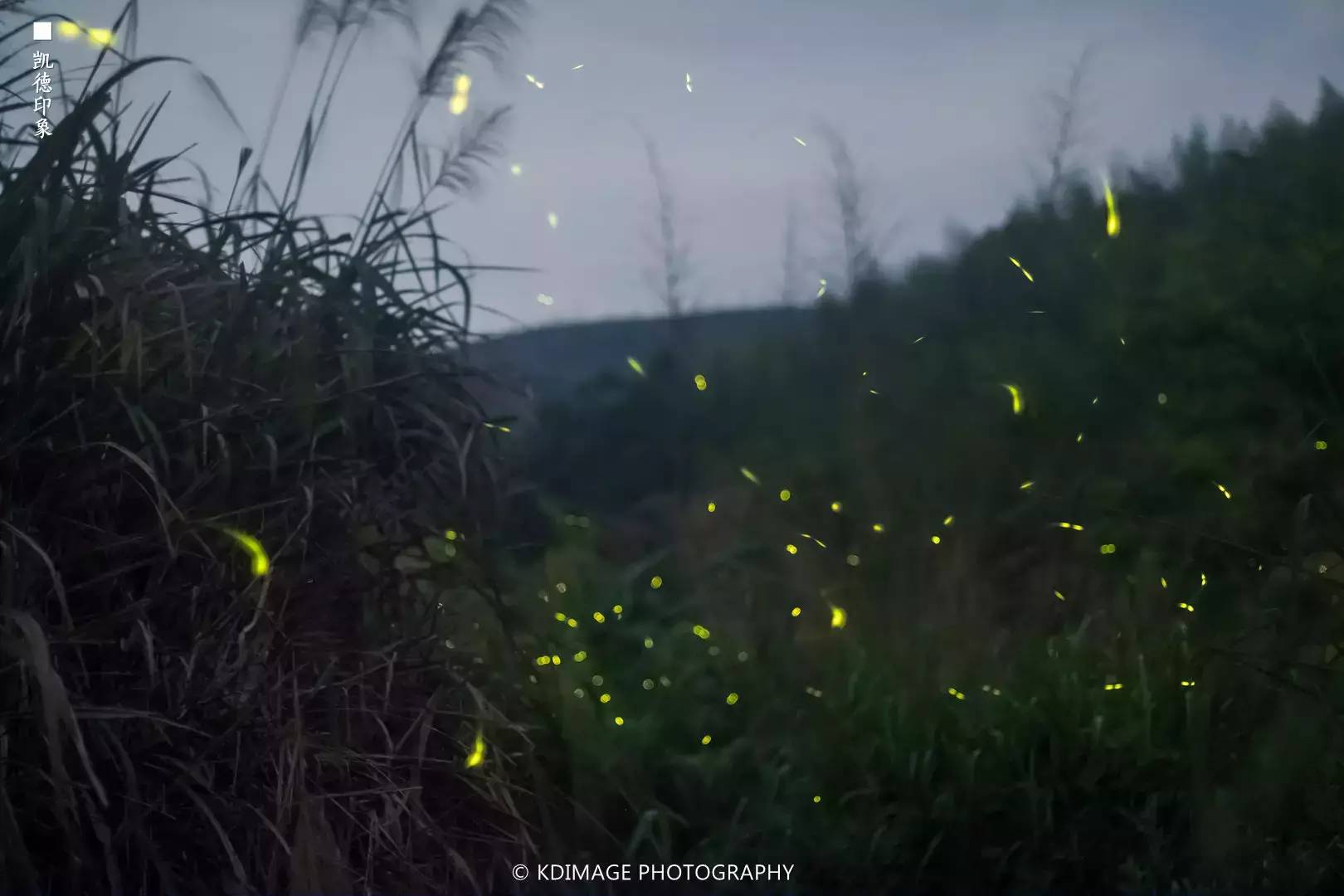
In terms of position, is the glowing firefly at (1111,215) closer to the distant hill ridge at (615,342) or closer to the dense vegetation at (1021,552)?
the dense vegetation at (1021,552)

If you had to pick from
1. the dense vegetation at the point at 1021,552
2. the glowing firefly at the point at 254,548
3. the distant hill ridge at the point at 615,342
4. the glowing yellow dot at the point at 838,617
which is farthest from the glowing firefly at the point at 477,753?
the glowing yellow dot at the point at 838,617

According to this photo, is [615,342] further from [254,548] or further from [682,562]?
[254,548]

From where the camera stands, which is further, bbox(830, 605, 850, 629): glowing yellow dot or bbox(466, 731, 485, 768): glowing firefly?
bbox(830, 605, 850, 629): glowing yellow dot

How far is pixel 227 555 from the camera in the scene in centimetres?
133

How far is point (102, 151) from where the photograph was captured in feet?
4.63

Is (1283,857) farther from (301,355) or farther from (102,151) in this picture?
(102,151)

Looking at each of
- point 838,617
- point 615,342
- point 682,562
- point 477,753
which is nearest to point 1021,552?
point 838,617

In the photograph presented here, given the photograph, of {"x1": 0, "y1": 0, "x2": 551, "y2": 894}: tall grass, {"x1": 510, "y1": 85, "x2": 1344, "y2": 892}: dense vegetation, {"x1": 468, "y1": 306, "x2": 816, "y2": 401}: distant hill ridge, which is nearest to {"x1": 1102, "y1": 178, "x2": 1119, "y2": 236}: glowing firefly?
{"x1": 510, "y1": 85, "x2": 1344, "y2": 892}: dense vegetation

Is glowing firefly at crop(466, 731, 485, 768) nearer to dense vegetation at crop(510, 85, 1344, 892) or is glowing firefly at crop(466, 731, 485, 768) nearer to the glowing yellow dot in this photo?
dense vegetation at crop(510, 85, 1344, 892)

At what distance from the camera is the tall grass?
1.19 m

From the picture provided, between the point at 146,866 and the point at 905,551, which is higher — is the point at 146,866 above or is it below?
below

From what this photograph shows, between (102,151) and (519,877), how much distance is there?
1.14m

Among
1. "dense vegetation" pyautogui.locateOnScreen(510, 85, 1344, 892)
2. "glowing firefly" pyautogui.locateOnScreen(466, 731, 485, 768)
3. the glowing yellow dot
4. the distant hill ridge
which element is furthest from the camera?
the glowing yellow dot

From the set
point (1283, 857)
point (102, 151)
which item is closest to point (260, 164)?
point (102, 151)
